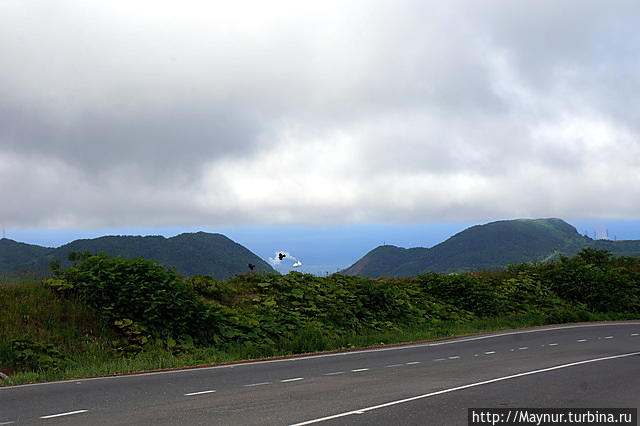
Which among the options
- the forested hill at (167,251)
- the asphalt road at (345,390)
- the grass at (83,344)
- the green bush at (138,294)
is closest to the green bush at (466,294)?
the grass at (83,344)

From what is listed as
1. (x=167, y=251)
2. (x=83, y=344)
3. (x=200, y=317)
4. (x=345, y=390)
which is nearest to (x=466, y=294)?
(x=200, y=317)

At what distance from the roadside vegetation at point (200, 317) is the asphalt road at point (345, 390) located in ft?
9.76

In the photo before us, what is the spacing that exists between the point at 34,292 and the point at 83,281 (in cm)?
158

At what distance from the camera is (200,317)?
72.3ft

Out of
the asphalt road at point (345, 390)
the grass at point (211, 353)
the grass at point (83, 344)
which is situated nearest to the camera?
the asphalt road at point (345, 390)

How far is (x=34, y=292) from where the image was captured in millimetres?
21812

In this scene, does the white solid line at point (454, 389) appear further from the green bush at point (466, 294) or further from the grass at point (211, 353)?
the green bush at point (466, 294)

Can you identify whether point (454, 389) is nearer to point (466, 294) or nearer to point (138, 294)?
point (138, 294)

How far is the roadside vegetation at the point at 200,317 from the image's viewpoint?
61.4 feet

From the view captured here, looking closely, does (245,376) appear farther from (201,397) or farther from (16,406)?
(16,406)

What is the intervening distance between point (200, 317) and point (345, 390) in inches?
411

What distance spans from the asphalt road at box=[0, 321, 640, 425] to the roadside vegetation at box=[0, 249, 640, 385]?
2.98 metres

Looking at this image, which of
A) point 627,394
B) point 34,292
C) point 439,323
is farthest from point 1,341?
point 439,323

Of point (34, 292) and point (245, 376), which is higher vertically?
point (34, 292)
